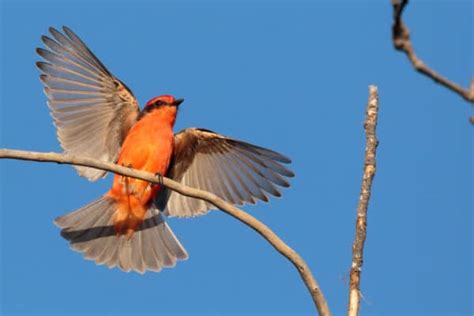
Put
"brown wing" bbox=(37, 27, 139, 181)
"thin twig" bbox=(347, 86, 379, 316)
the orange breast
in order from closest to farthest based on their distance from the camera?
"thin twig" bbox=(347, 86, 379, 316) → the orange breast → "brown wing" bbox=(37, 27, 139, 181)

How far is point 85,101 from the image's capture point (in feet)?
27.1

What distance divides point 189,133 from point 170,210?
785mm

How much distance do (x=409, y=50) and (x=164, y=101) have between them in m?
5.47

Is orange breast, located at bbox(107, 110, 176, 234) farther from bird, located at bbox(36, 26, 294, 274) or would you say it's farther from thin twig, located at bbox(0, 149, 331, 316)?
thin twig, located at bbox(0, 149, 331, 316)

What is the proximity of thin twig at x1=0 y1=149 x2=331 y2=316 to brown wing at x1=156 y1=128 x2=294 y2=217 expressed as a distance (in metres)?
2.56

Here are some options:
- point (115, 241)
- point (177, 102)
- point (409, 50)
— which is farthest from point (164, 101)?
point (409, 50)

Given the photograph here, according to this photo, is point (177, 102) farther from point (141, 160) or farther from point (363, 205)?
point (363, 205)

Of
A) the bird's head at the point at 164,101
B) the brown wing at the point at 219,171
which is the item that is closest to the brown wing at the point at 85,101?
the bird's head at the point at 164,101

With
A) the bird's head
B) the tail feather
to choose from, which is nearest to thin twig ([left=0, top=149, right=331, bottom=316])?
the bird's head

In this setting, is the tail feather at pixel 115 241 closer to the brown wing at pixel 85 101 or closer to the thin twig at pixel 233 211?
the brown wing at pixel 85 101

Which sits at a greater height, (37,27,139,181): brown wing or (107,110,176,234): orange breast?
(37,27,139,181): brown wing

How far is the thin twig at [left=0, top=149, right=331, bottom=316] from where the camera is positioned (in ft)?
13.1

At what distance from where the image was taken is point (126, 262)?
806 centimetres

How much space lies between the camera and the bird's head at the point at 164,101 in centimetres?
796
